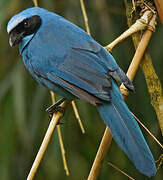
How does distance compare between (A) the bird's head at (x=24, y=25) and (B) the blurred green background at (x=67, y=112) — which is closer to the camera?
(A) the bird's head at (x=24, y=25)

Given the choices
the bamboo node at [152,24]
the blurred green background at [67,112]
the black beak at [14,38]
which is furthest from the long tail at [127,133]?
the blurred green background at [67,112]

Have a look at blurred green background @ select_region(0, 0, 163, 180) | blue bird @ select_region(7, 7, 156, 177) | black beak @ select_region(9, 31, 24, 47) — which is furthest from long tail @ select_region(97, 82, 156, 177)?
blurred green background @ select_region(0, 0, 163, 180)

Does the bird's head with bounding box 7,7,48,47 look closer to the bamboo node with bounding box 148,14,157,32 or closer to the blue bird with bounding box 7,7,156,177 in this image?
the blue bird with bounding box 7,7,156,177

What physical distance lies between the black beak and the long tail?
0.83 m

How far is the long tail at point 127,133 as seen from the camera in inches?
82.4

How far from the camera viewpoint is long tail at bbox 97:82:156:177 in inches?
82.4

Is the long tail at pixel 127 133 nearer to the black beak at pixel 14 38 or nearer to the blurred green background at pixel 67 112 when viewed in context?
the black beak at pixel 14 38

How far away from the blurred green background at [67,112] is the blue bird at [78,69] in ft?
2.53

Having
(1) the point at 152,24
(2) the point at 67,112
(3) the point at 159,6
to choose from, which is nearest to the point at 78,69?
(1) the point at 152,24

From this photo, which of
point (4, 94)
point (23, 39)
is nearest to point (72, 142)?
point (4, 94)

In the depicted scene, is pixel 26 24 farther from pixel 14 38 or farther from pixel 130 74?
pixel 130 74

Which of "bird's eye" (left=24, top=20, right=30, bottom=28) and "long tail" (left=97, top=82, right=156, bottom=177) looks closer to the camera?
"long tail" (left=97, top=82, right=156, bottom=177)

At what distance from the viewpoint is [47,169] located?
14.1 feet

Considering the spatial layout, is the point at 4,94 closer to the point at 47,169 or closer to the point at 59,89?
the point at 47,169
